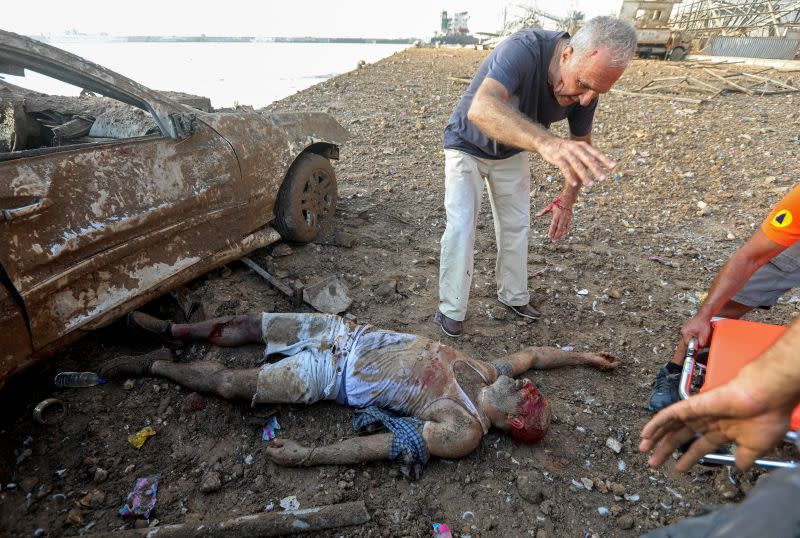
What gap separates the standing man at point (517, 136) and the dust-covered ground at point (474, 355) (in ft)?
1.39

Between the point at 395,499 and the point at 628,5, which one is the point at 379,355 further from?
the point at 628,5

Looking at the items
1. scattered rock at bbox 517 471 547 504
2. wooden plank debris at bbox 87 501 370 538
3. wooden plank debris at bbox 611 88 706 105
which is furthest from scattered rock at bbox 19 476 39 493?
wooden plank debris at bbox 611 88 706 105

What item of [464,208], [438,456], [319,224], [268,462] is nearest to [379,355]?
[438,456]

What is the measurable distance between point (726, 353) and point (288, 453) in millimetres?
1949

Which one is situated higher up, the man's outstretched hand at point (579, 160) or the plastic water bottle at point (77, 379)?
the man's outstretched hand at point (579, 160)

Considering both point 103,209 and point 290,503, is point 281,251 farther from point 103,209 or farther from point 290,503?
point 290,503

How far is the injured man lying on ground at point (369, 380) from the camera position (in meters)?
2.11

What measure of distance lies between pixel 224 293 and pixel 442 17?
128 feet

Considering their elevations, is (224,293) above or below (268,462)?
above

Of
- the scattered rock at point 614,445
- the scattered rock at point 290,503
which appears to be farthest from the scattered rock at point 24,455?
the scattered rock at point 614,445

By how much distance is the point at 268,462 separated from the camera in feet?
7.12

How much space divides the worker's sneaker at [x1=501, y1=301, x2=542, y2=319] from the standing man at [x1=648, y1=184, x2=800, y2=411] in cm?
96

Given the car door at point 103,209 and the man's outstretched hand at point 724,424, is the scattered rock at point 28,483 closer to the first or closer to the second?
the car door at point 103,209

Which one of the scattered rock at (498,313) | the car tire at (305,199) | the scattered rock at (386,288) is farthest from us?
the car tire at (305,199)
